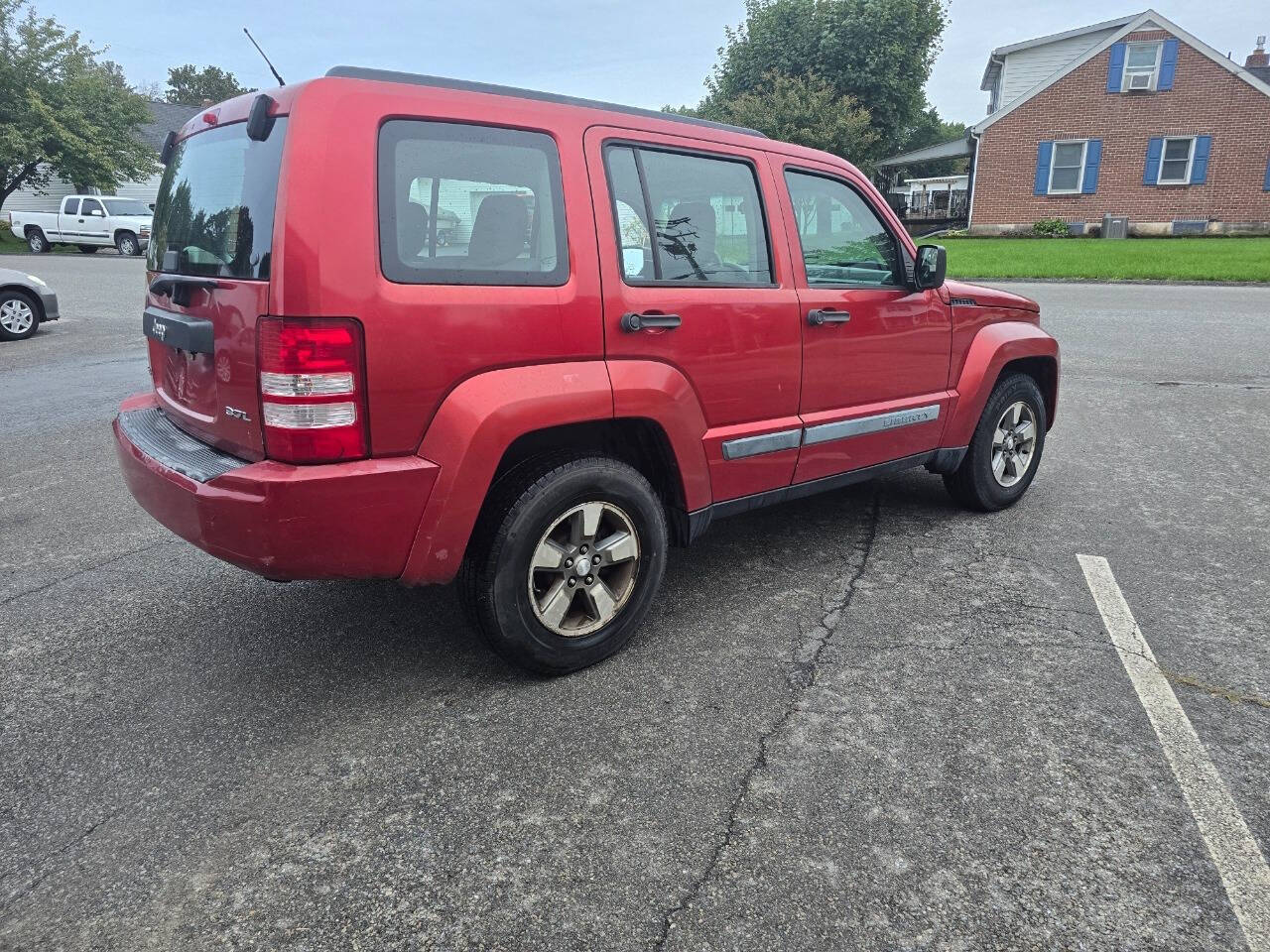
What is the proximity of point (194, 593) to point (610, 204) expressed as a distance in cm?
242

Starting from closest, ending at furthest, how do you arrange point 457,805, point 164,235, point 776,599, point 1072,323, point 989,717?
point 457,805
point 989,717
point 164,235
point 776,599
point 1072,323

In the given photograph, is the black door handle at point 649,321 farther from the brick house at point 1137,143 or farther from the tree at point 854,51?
the tree at point 854,51

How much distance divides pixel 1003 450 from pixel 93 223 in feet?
102

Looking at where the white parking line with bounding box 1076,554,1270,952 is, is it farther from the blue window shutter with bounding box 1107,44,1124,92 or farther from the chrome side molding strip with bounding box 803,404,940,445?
the blue window shutter with bounding box 1107,44,1124,92

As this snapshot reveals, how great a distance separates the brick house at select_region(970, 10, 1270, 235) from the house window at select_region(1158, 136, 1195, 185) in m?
0.03

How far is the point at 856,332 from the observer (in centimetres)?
387

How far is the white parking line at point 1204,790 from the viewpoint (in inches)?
81.2

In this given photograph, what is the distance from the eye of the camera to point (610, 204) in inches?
120

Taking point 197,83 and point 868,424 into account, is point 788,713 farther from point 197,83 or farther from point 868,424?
point 197,83

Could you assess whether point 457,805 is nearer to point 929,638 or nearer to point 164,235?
point 929,638

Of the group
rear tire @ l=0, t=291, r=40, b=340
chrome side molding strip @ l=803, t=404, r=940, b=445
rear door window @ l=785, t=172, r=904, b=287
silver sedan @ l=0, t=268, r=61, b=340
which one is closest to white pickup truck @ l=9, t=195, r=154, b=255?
silver sedan @ l=0, t=268, r=61, b=340

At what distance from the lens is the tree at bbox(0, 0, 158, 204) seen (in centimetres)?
2953

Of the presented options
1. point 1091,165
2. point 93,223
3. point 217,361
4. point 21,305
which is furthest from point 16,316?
point 1091,165

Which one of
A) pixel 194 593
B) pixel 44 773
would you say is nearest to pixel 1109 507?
pixel 194 593
